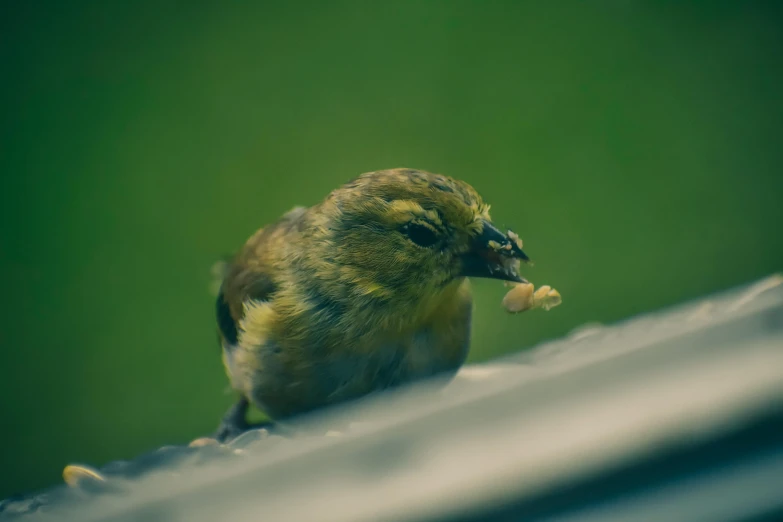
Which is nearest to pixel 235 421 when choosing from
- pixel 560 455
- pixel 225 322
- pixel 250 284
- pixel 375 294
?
pixel 225 322

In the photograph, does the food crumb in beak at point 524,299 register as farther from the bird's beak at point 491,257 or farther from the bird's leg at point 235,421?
the bird's leg at point 235,421

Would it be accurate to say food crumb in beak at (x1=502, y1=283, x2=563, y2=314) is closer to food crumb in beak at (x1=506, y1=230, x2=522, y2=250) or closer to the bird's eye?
food crumb in beak at (x1=506, y1=230, x2=522, y2=250)

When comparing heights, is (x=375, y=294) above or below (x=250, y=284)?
below

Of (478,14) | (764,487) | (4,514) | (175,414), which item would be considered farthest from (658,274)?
(4,514)

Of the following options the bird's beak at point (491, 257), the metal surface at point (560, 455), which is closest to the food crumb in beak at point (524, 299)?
the bird's beak at point (491, 257)

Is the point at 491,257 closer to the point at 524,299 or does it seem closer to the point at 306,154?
the point at 524,299

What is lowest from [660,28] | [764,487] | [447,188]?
[764,487]

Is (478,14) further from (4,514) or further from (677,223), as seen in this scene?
(4,514)
